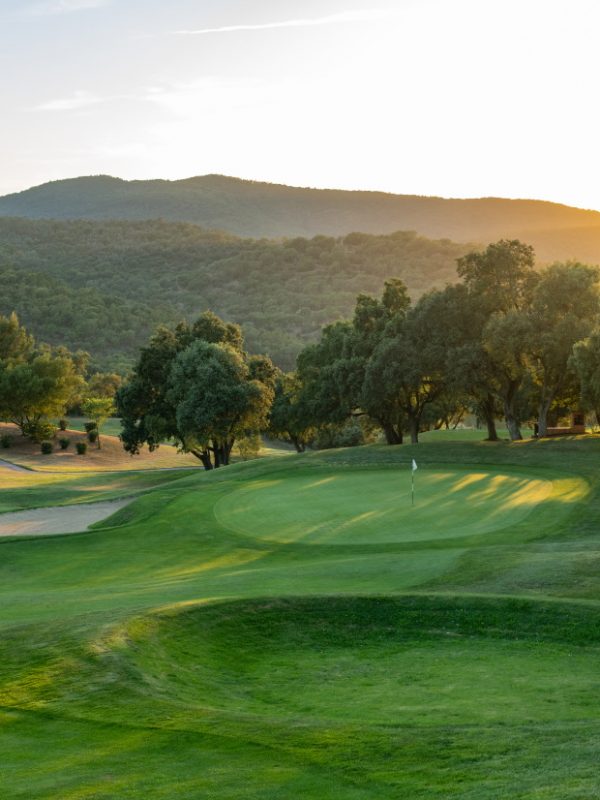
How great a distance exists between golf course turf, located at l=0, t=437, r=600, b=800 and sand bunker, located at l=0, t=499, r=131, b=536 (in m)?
3.19

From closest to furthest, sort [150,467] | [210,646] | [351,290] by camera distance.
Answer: [210,646], [150,467], [351,290]

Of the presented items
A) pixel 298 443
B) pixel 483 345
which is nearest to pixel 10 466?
pixel 298 443

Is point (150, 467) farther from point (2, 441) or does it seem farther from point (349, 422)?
point (349, 422)

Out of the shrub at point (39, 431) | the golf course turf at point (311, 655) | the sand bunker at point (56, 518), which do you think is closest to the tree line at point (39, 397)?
the shrub at point (39, 431)

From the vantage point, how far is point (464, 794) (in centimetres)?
693

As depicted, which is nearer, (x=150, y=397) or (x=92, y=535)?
(x=92, y=535)

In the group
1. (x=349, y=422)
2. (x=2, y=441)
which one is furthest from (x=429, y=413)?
(x=2, y=441)

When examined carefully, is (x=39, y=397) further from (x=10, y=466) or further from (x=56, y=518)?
(x=56, y=518)

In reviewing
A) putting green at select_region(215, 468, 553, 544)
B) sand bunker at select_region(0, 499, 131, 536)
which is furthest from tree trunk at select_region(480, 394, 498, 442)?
sand bunker at select_region(0, 499, 131, 536)

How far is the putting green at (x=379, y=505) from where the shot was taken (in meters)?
24.3

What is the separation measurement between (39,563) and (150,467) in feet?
154

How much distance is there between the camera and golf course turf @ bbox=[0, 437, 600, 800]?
7.64m

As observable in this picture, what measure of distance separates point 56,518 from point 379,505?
1155 centimetres

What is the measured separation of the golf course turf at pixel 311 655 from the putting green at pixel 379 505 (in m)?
0.16
